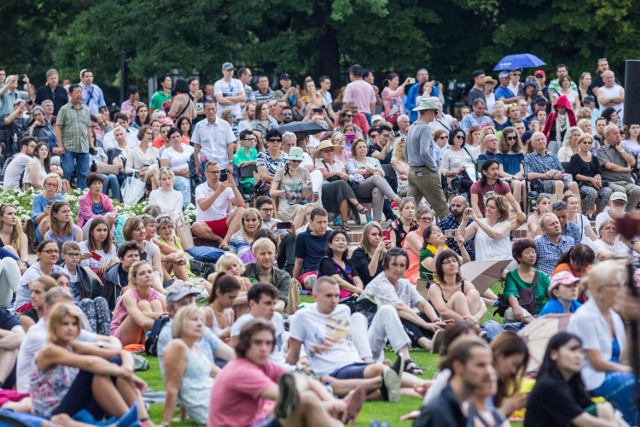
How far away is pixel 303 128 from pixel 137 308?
946 centimetres

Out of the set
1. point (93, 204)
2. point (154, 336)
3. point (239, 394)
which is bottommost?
point (154, 336)

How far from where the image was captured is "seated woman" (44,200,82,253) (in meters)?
16.5

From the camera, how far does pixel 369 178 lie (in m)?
20.9

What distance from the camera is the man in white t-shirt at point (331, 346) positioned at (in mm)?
11992

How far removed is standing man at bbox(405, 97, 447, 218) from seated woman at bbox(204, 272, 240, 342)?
760cm

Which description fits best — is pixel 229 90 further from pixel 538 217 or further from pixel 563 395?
pixel 563 395

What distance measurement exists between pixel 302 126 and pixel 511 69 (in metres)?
8.41

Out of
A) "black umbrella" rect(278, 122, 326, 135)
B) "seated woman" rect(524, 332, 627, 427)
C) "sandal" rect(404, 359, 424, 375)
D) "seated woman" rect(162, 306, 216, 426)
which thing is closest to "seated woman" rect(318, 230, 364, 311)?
"sandal" rect(404, 359, 424, 375)

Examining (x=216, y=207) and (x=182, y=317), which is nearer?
(x=182, y=317)

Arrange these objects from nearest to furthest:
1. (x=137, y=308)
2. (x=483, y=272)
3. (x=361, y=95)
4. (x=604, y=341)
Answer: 1. (x=604, y=341)
2. (x=137, y=308)
3. (x=483, y=272)
4. (x=361, y=95)

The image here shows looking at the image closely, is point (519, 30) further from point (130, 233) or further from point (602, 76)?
point (130, 233)

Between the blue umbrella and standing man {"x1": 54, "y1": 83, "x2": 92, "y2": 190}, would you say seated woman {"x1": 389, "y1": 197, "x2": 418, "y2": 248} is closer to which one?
standing man {"x1": 54, "y1": 83, "x2": 92, "y2": 190}

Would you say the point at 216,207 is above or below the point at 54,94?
below

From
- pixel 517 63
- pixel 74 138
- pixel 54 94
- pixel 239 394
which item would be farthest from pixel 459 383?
pixel 517 63
